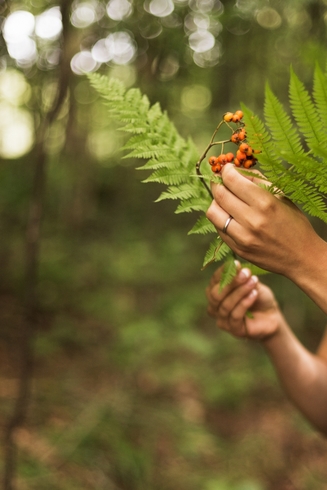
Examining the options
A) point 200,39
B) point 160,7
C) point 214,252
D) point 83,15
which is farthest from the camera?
point 83,15

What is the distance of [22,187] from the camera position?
587 centimetres

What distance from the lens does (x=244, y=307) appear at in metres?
1.90

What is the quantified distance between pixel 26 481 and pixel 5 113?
8.51 m

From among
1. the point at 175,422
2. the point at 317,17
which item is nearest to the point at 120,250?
the point at 175,422

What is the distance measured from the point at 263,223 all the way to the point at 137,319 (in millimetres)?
5222


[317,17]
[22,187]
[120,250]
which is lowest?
[120,250]

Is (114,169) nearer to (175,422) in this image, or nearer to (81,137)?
(81,137)

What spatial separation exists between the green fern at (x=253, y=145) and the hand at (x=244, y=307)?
0.39 feet

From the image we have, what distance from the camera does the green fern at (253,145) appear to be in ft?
3.71

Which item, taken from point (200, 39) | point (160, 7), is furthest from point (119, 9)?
point (200, 39)

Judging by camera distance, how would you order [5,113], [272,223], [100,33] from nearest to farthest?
[272,223], [100,33], [5,113]

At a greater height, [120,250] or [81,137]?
[120,250]

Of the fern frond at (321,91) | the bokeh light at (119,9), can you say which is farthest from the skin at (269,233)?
the bokeh light at (119,9)

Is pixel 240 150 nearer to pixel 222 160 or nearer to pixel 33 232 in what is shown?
pixel 222 160
